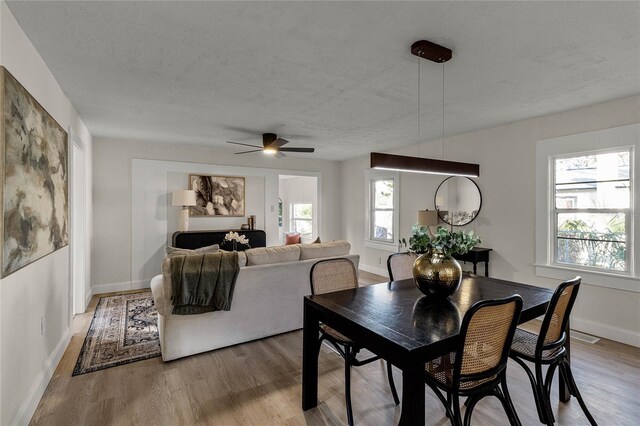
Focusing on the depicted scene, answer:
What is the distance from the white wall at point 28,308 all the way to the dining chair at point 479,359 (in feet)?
7.63

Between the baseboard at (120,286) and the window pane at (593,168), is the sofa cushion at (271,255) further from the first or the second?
the window pane at (593,168)

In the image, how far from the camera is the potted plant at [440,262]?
2029 mm

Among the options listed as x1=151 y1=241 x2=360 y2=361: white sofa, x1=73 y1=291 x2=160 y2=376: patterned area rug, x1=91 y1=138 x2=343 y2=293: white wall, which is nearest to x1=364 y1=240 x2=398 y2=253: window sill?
x1=151 y1=241 x2=360 y2=361: white sofa

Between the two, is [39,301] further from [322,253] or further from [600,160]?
[600,160]

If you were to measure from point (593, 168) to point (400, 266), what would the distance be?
8.27 ft

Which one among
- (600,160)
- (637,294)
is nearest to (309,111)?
(600,160)

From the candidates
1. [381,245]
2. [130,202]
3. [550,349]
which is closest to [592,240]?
[550,349]

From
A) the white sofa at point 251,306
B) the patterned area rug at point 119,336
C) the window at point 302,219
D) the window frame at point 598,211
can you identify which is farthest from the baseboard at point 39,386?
the window at point 302,219

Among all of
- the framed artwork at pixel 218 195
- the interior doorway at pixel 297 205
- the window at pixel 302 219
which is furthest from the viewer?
the window at pixel 302 219

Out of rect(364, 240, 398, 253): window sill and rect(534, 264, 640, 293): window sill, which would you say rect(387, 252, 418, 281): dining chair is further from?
rect(364, 240, 398, 253): window sill

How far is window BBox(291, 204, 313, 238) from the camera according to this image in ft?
30.8

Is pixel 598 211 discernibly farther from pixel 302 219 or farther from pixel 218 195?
pixel 302 219

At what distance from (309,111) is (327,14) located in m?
1.90

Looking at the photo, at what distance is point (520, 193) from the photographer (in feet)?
13.4
